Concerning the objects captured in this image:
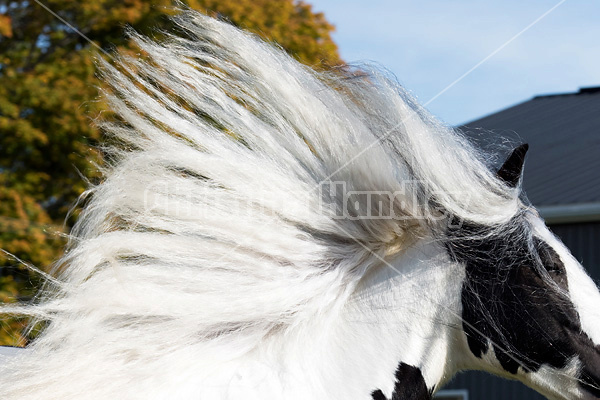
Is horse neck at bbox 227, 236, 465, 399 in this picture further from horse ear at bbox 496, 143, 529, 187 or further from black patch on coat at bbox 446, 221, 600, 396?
horse ear at bbox 496, 143, 529, 187

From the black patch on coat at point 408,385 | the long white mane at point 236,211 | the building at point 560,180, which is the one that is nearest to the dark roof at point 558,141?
the building at point 560,180

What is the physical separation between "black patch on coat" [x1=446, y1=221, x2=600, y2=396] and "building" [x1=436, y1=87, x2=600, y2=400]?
440cm

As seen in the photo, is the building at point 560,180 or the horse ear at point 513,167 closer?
the horse ear at point 513,167

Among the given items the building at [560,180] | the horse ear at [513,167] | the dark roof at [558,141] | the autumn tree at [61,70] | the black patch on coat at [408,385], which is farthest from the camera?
the dark roof at [558,141]

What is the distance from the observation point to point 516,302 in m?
1.83

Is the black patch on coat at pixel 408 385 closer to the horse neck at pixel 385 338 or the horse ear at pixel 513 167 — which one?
the horse neck at pixel 385 338

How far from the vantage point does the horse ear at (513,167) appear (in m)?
1.88

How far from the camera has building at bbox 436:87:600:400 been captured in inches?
309

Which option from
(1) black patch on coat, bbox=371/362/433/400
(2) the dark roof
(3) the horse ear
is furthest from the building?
(1) black patch on coat, bbox=371/362/433/400

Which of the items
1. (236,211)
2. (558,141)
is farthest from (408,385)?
(558,141)

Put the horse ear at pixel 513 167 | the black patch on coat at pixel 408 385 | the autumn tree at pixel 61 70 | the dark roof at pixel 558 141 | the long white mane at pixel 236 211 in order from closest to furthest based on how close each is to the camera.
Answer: the long white mane at pixel 236 211, the black patch on coat at pixel 408 385, the horse ear at pixel 513 167, the autumn tree at pixel 61 70, the dark roof at pixel 558 141

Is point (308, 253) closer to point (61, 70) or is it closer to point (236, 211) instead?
point (236, 211)

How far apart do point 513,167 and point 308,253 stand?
65cm

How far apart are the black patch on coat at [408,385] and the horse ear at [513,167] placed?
1.96 ft
